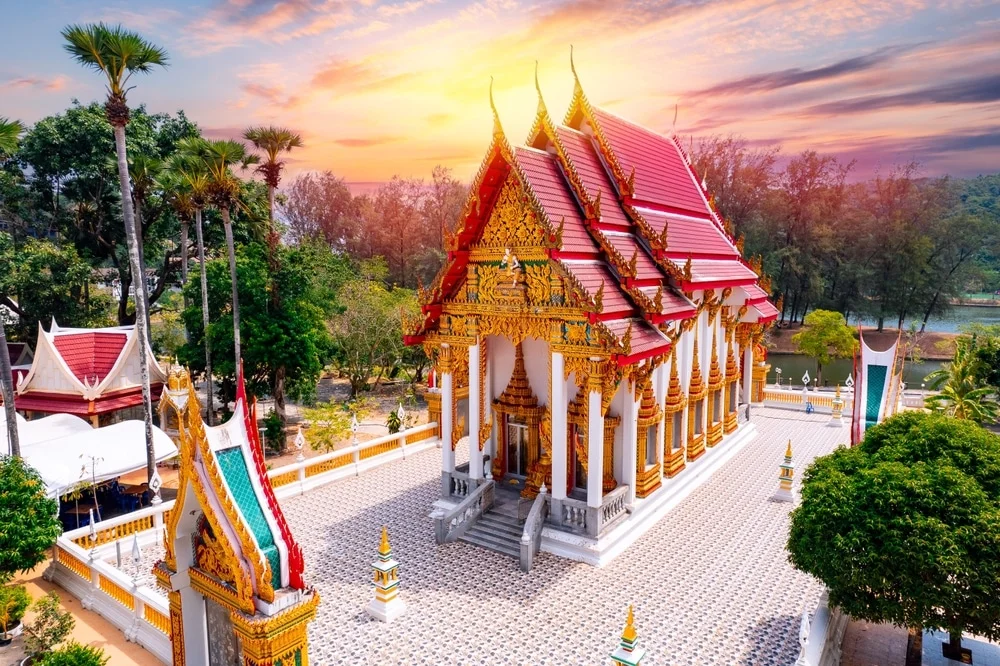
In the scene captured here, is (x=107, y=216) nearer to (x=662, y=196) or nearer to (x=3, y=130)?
(x=3, y=130)

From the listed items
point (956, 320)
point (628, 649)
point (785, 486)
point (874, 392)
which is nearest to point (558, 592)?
point (628, 649)

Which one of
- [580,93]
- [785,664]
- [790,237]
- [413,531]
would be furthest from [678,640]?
[790,237]

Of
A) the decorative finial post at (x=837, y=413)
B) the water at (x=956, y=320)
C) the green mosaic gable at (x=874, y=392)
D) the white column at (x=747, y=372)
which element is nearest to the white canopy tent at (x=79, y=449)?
the green mosaic gable at (x=874, y=392)

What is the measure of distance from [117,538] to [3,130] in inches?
315

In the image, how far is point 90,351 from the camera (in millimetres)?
19562

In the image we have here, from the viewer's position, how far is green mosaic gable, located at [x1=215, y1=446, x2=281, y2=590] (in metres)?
5.52

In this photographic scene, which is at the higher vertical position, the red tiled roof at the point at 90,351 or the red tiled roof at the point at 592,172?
the red tiled roof at the point at 592,172

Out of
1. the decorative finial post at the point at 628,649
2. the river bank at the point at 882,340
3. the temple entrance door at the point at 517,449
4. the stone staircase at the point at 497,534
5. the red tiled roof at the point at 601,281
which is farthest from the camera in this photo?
the river bank at the point at 882,340

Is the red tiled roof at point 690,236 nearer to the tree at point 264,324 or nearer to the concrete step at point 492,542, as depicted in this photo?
the concrete step at point 492,542

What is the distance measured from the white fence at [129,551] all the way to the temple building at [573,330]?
3818 mm

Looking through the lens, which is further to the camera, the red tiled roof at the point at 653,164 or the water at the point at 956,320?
the water at the point at 956,320

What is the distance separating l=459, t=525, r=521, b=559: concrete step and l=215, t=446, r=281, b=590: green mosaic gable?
609cm

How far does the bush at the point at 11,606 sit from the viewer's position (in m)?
8.40

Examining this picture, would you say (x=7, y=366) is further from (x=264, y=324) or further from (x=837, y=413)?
(x=837, y=413)
